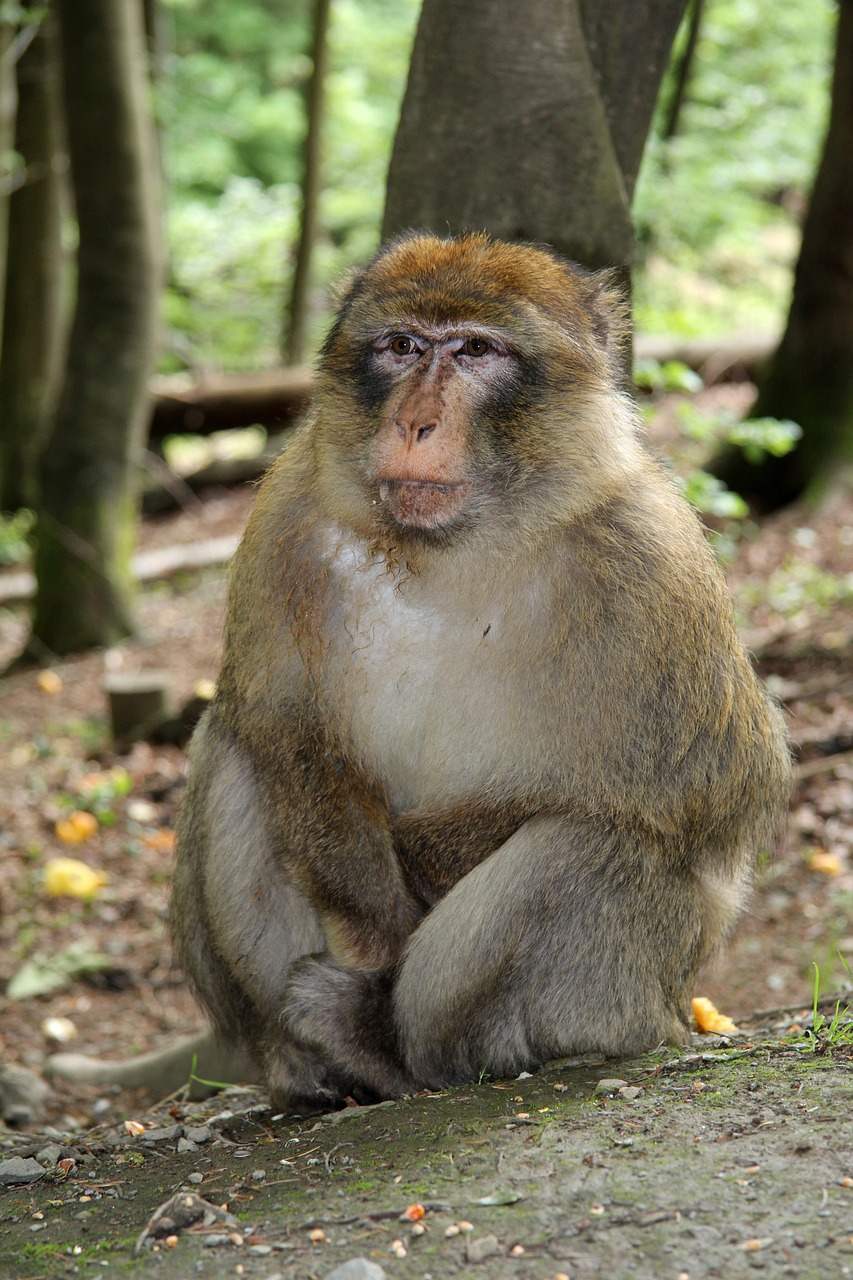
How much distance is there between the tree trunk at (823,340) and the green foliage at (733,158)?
270cm

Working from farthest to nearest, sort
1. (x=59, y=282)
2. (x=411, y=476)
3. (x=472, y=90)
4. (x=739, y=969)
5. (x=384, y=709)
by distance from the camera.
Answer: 1. (x=59, y=282)
2. (x=739, y=969)
3. (x=472, y=90)
4. (x=384, y=709)
5. (x=411, y=476)

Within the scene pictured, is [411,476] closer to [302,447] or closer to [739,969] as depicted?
[302,447]

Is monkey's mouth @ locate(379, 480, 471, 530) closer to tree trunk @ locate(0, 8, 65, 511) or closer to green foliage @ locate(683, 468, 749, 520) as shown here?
green foliage @ locate(683, 468, 749, 520)

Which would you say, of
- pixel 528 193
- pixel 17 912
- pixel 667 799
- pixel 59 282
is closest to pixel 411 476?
pixel 667 799

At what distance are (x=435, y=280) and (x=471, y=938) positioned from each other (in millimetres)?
1411

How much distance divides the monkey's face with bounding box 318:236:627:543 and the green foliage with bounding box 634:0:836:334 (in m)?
8.22

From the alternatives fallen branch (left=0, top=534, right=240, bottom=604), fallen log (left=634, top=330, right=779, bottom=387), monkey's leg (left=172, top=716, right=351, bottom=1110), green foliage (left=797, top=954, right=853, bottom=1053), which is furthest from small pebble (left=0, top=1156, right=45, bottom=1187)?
fallen log (left=634, top=330, right=779, bottom=387)

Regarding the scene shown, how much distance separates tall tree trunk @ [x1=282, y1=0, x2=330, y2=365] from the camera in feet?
40.1

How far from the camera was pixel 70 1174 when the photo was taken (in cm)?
291

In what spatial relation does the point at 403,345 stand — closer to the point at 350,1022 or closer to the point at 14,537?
the point at 350,1022

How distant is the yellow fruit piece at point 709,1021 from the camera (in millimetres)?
3660

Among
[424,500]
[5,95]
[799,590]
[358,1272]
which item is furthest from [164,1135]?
[5,95]

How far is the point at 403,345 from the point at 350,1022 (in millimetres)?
1520

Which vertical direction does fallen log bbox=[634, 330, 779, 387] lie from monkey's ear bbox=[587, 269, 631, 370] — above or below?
below
